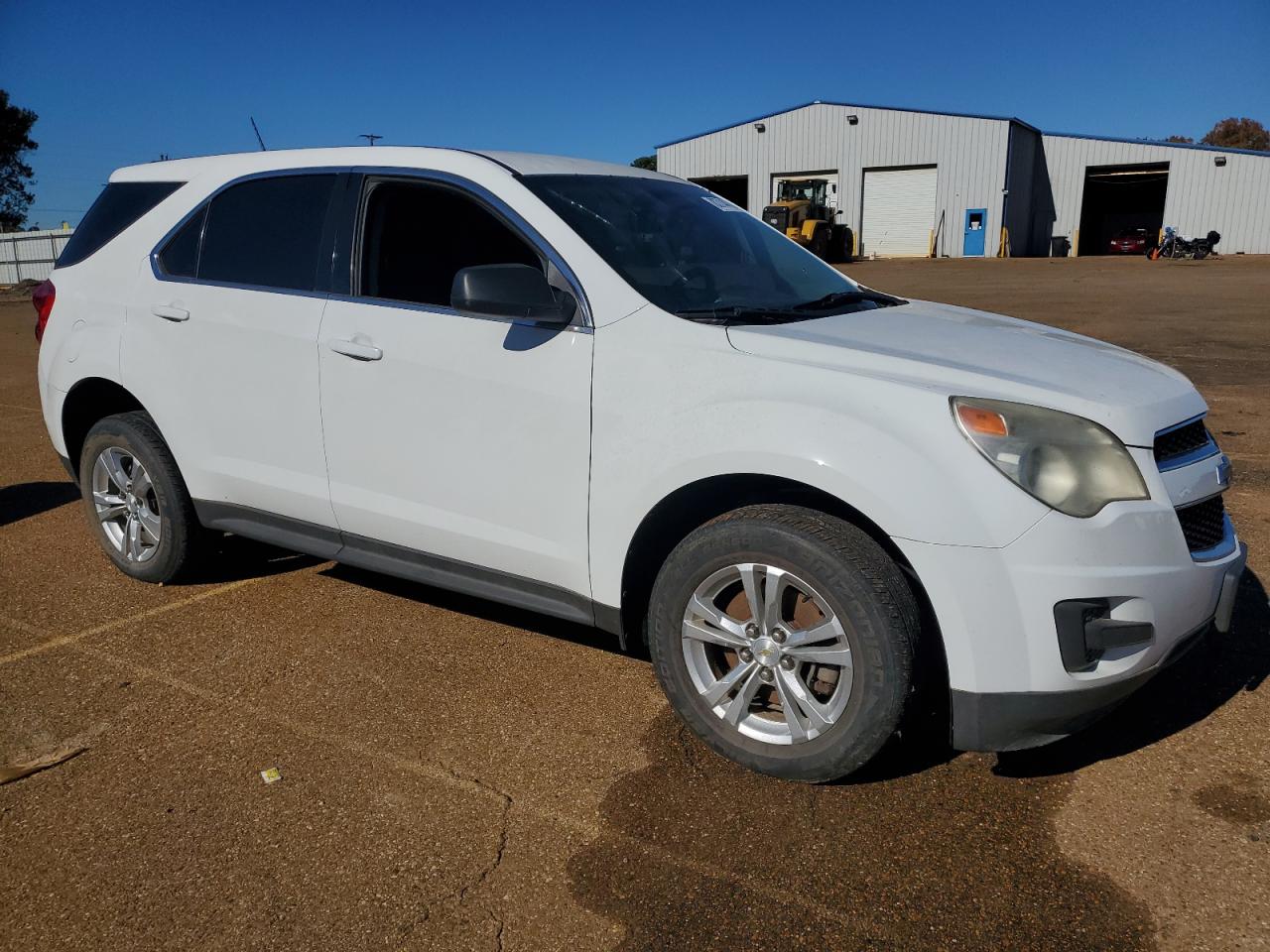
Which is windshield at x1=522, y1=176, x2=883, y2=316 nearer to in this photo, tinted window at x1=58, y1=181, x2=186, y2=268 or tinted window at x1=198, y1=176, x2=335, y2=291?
tinted window at x1=198, y1=176, x2=335, y2=291

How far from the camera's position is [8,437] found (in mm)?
8578

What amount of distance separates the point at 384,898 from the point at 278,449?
2033mm

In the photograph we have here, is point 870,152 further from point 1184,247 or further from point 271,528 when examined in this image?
point 271,528

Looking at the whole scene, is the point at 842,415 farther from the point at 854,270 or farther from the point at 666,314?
the point at 854,270

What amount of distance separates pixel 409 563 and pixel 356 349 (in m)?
0.81

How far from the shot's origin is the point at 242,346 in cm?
404

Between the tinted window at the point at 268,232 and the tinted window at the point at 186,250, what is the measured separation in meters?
0.04

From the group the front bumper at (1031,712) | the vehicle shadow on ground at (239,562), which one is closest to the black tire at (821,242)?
the vehicle shadow on ground at (239,562)

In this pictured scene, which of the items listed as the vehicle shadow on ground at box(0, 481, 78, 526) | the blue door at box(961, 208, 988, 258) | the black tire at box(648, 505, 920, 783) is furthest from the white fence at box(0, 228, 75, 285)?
the black tire at box(648, 505, 920, 783)

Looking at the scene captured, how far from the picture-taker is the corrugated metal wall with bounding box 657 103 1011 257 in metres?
43.8

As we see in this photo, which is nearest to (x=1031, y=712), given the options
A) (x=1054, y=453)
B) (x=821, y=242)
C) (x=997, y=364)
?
(x=1054, y=453)

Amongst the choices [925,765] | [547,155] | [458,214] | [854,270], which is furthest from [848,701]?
[854,270]

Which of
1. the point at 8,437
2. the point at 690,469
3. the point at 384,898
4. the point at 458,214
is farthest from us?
the point at 8,437

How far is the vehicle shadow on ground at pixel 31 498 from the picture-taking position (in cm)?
618
